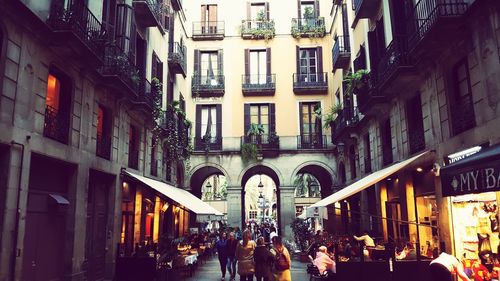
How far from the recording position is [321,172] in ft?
91.7

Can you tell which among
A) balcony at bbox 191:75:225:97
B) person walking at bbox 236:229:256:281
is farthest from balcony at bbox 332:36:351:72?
person walking at bbox 236:229:256:281

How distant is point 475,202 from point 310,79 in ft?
58.0

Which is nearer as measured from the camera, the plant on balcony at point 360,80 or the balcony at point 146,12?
the balcony at point 146,12

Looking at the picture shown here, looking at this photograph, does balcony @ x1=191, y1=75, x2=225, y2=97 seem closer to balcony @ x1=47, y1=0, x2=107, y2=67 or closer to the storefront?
balcony @ x1=47, y1=0, x2=107, y2=67

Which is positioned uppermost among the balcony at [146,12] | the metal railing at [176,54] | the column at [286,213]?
the metal railing at [176,54]

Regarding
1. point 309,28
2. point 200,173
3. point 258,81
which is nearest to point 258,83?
point 258,81

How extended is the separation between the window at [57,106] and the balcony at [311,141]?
16.4 meters

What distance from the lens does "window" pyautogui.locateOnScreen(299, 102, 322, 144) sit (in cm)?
2511

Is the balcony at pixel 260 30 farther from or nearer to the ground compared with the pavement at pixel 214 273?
farther from the ground

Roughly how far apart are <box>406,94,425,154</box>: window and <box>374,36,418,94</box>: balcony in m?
0.58

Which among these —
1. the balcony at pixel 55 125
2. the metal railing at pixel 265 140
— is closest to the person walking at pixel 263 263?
the balcony at pixel 55 125

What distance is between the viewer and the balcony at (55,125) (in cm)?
956

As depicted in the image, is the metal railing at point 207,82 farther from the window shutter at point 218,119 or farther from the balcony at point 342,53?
the balcony at point 342,53

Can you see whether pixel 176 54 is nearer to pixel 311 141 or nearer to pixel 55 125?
pixel 311 141
